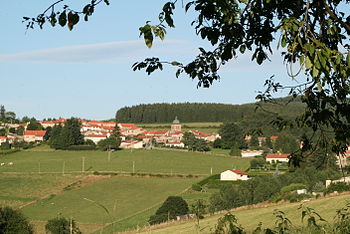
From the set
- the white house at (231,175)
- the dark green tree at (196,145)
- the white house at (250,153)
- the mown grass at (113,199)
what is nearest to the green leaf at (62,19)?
the mown grass at (113,199)

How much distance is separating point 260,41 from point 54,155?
302ft

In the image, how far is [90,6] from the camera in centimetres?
479

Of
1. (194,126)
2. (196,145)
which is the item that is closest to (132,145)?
(196,145)

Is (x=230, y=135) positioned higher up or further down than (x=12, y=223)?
higher up

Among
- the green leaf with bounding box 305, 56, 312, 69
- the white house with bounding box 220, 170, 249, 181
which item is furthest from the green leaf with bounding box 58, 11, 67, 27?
the white house with bounding box 220, 170, 249, 181

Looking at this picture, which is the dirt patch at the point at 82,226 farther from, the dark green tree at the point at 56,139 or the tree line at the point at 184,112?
the tree line at the point at 184,112

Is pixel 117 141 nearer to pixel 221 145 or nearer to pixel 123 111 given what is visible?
pixel 221 145

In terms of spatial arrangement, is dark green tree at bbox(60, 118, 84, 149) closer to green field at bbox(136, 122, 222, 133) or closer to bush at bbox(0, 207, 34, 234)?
green field at bbox(136, 122, 222, 133)

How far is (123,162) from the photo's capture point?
85.2m

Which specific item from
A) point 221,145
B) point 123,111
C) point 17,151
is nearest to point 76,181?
point 17,151

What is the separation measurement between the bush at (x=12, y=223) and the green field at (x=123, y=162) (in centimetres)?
3946

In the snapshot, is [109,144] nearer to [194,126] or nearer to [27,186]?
[27,186]

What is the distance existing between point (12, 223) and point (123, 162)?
50.7 m

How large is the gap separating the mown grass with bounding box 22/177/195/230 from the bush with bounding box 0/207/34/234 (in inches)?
245
